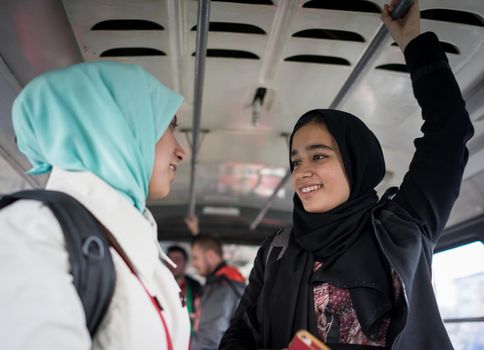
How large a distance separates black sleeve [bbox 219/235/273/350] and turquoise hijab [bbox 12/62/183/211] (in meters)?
0.88

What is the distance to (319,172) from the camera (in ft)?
6.62

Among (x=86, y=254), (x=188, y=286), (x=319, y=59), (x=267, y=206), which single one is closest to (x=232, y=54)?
(x=319, y=59)

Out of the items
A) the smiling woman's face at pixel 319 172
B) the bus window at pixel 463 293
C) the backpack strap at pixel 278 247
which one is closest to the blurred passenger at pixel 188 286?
the bus window at pixel 463 293

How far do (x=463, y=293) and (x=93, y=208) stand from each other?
3324 mm

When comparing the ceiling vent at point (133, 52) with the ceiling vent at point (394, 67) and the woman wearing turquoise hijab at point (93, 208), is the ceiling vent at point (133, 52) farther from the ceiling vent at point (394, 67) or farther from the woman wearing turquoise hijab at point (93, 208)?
the ceiling vent at point (394, 67)

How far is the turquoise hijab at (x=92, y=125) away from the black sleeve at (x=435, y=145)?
1097 millimetres

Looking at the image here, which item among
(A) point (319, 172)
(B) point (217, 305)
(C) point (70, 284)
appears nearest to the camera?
(C) point (70, 284)

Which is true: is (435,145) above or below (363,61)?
below

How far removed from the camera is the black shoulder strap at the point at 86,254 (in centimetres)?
106

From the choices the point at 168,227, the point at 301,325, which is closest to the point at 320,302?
the point at 301,325

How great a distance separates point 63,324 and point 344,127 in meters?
1.50

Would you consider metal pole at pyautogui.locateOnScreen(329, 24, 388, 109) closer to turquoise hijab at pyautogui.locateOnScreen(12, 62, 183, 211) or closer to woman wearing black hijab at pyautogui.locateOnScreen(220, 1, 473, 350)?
woman wearing black hijab at pyautogui.locateOnScreen(220, 1, 473, 350)

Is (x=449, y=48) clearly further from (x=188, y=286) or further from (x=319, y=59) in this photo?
(x=188, y=286)

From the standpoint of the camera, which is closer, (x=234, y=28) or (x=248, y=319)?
(x=248, y=319)
